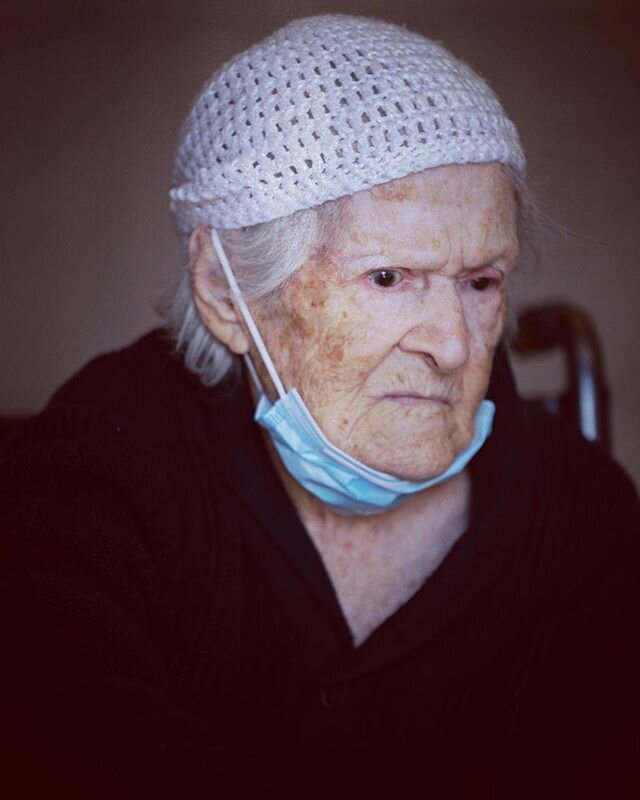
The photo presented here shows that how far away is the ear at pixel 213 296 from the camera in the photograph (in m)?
1.50

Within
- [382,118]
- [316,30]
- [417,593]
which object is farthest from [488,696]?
[316,30]

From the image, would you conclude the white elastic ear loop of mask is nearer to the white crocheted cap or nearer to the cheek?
the white crocheted cap

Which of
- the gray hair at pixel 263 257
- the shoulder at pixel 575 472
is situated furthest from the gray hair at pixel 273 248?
the shoulder at pixel 575 472

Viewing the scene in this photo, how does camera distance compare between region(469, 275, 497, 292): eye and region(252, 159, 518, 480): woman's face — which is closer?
region(252, 159, 518, 480): woman's face

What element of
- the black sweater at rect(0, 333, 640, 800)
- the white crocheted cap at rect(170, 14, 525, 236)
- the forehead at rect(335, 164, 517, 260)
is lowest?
the black sweater at rect(0, 333, 640, 800)

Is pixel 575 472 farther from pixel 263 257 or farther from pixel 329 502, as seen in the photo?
pixel 263 257

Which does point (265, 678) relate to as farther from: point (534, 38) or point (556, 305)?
point (534, 38)

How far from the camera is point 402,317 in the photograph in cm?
135

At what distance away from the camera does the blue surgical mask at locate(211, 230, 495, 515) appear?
142cm

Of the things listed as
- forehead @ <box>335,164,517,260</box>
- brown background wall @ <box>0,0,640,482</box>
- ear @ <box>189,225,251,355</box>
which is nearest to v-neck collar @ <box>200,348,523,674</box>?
ear @ <box>189,225,251,355</box>

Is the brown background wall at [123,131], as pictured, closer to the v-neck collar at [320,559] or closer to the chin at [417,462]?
the v-neck collar at [320,559]

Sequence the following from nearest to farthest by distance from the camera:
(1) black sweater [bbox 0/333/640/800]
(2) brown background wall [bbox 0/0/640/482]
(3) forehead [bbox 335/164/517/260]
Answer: (1) black sweater [bbox 0/333/640/800] → (3) forehead [bbox 335/164/517/260] → (2) brown background wall [bbox 0/0/640/482]

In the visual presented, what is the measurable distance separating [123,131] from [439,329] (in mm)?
1804

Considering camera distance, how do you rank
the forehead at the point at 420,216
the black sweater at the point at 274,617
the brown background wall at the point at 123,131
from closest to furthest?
1. the black sweater at the point at 274,617
2. the forehead at the point at 420,216
3. the brown background wall at the point at 123,131
